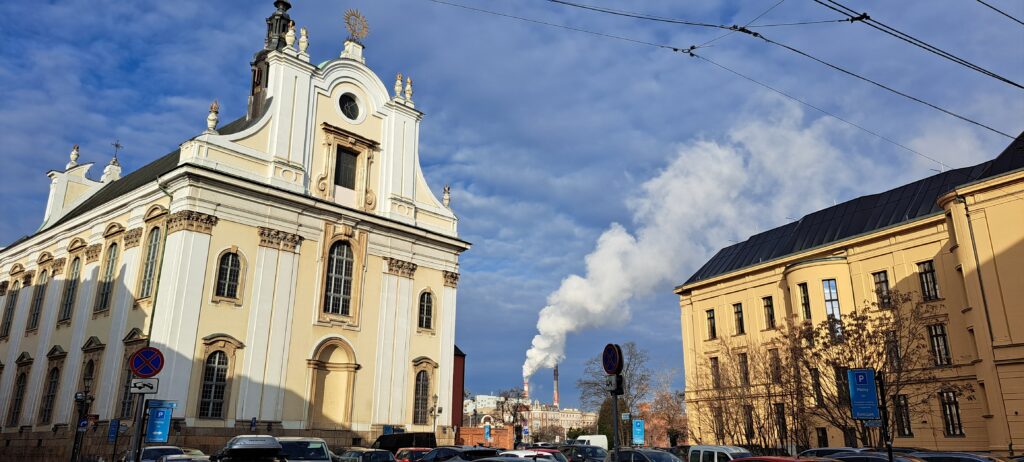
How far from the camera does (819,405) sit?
28.7m

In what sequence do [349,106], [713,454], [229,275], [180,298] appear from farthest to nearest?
[349,106] < [229,275] < [180,298] < [713,454]

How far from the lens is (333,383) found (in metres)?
33.6

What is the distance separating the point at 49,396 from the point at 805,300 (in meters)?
40.2

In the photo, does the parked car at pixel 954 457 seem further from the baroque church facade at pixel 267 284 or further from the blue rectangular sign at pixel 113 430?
the blue rectangular sign at pixel 113 430

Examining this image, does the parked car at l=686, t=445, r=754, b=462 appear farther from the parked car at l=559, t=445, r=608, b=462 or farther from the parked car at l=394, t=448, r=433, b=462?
the parked car at l=394, t=448, r=433, b=462

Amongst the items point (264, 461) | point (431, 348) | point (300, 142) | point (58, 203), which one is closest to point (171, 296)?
point (300, 142)

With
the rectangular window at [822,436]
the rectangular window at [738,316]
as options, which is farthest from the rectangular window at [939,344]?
the rectangular window at [738,316]

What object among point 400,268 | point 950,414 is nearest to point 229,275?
point 400,268

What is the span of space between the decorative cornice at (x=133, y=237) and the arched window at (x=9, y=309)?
15249 mm

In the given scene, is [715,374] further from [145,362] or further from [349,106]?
[145,362]

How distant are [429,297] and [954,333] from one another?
26.3 meters

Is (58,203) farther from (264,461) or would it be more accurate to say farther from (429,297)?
(264,461)

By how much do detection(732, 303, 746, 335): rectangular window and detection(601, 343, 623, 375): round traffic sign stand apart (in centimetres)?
3680

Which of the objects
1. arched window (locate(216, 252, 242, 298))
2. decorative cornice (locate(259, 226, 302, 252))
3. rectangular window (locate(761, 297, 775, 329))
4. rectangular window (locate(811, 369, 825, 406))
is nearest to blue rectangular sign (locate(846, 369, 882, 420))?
rectangular window (locate(811, 369, 825, 406))
